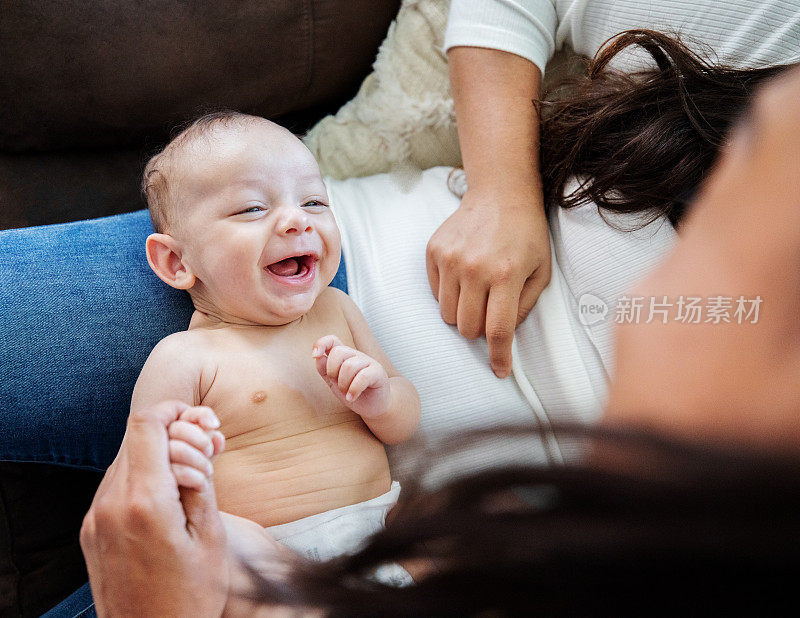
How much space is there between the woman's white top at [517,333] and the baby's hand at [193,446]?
29 centimetres

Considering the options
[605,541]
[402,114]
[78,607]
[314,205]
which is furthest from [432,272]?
[78,607]

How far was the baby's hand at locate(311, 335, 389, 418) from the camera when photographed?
702 mm

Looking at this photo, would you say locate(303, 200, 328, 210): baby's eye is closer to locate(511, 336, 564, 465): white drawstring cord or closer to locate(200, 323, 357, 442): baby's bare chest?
locate(200, 323, 357, 442): baby's bare chest

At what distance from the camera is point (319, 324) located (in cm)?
85

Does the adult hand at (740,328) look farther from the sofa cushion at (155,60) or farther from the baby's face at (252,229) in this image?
the sofa cushion at (155,60)

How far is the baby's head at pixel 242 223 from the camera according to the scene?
77 centimetres

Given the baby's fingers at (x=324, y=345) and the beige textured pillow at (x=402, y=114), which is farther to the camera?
the beige textured pillow at (x=402, y=114)

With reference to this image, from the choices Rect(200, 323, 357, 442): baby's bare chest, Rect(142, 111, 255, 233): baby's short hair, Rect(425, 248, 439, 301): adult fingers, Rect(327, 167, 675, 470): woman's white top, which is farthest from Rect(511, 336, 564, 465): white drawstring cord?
Rect(142, 111, 255, 233): baby's short hair

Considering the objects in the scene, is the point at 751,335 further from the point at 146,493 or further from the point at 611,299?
the point at 146,493

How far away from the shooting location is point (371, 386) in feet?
2.38

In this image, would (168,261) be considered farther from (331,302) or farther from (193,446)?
(193,446)

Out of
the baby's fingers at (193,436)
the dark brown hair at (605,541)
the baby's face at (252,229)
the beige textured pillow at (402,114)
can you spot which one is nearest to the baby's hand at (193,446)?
the baby's fingers at (193,436)

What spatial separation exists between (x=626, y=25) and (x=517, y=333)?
0.47 meters

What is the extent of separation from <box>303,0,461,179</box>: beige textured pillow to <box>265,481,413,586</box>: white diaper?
610mm
